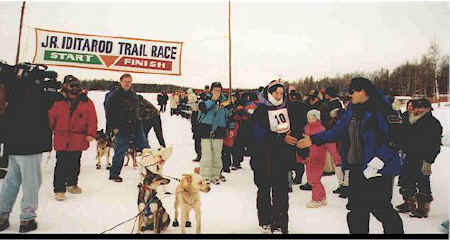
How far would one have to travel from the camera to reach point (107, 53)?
4430mm

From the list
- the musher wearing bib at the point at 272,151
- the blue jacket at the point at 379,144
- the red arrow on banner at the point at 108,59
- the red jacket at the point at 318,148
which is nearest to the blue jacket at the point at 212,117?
the red jacket at the point at 318,148

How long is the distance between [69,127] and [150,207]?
1.57 metres

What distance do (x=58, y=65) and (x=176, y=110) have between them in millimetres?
2858

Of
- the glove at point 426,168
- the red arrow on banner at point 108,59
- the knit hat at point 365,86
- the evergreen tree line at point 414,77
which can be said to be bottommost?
the glove at point 426,168

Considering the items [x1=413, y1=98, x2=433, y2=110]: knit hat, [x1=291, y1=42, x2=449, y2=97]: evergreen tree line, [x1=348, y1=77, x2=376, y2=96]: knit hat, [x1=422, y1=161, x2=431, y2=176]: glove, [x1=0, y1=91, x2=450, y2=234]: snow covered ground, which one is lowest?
[x1=0, y1=91, x2=450, y2=234]: snow covered ground

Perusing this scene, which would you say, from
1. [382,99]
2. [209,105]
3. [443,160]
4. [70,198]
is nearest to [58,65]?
[70,198]

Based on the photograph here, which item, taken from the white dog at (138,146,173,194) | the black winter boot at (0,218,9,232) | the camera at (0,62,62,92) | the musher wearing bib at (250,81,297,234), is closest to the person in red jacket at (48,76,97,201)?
the camera at (0,62,62,92)

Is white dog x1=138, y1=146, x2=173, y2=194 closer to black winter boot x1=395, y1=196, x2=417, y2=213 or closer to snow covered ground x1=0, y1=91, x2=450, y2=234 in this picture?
snow covered ground x1=0, y1=91, x2=450, y2=234

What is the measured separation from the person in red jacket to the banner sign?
75cm

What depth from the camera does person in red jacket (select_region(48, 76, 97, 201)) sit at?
3658mm

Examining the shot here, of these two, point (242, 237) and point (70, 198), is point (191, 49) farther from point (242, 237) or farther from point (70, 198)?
point (242, 237)

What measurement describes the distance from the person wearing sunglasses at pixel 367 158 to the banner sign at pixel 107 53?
8.90 ft

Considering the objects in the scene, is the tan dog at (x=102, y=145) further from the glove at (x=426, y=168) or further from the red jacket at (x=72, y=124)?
the glove at (x=426, y=168)

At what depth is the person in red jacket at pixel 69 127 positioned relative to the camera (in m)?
3.66
